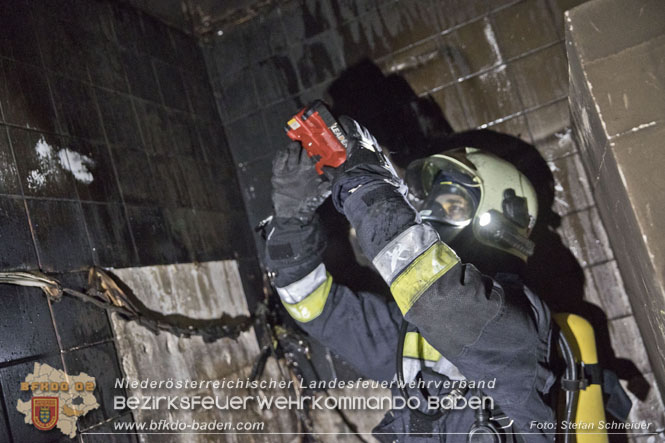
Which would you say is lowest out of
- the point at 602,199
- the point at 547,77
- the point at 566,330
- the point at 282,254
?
the point at 566,330

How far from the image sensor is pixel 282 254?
8.20ft

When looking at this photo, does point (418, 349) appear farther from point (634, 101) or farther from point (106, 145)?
point (106, 145)

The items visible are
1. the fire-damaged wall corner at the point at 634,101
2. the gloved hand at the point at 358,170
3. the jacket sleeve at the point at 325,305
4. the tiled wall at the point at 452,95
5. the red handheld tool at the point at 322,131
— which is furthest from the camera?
the tiled wall at the point at 452,95

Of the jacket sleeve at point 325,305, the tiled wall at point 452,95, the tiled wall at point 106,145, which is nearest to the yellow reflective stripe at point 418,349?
the jacket sleeve at point 325,305

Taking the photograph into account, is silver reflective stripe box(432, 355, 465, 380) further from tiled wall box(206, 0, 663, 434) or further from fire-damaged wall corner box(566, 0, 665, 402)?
tiled wall box(206, 0, 663, 434)

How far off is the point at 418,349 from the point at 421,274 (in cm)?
62

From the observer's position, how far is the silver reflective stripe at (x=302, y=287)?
254 centimetres

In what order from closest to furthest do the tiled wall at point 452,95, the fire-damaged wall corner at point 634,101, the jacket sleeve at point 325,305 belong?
the fire-damaged wall corner at point 634,101 < the jacket sleeve at point 325,305 < the tiled wall at point 452,95

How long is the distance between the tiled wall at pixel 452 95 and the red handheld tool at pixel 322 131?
1.31m

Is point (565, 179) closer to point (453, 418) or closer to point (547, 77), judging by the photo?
point (547, 77)

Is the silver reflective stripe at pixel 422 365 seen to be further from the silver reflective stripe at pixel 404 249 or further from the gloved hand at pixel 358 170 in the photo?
the gloved hand at pixel 358 170

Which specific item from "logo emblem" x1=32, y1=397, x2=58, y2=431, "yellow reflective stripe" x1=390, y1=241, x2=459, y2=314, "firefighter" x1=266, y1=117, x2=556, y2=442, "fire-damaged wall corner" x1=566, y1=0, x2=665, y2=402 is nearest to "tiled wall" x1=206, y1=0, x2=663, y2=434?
"firefighter" x1=266, y1=117, x2=556, y2=442

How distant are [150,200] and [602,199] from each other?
2.44m

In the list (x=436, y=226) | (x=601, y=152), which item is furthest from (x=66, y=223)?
(x=601, y=152)
